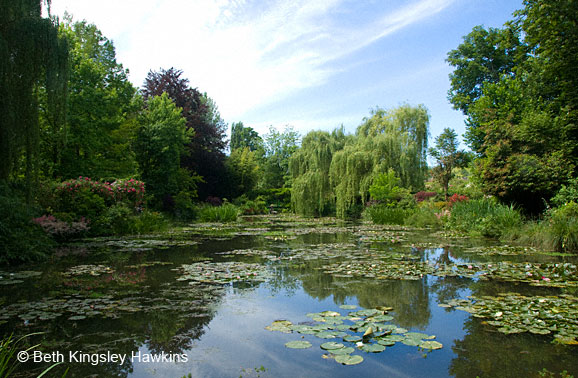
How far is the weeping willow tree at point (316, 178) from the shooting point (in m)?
19.6

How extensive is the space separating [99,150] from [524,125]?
687 inches

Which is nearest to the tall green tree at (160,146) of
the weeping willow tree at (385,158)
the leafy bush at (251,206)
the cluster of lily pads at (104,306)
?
the leafy bush at (251,206)

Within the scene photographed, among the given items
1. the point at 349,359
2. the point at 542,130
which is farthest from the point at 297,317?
the point at 542,130

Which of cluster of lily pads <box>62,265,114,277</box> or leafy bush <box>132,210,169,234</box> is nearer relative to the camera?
cluster of lily pads <box>62,265,114,277</box>

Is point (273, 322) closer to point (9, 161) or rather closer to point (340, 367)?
point (340, 367)

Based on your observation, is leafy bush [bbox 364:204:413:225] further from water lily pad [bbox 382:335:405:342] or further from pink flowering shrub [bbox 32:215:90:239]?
water lily pad [bbox 382:335:405:342]

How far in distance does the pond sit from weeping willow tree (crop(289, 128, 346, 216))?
13284 mm

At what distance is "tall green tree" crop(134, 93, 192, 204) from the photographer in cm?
2019

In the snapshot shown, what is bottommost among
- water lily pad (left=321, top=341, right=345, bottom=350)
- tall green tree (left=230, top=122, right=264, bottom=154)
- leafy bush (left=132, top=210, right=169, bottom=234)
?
water lily pad (left=321, top=341, right=345, bottom=350)

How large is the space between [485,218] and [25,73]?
11.8 meters

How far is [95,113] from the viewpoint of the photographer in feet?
50.6

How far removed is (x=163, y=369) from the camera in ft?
7.96

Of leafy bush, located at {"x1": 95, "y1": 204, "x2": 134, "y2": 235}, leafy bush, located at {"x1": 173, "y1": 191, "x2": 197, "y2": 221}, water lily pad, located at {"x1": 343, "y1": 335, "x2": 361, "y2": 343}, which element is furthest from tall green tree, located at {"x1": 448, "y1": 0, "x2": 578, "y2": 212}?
leafy bush, located at {"x1": 173, "y1": 191, "x2": 197, "y2": 221}

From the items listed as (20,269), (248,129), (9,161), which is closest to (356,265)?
(20,269)
